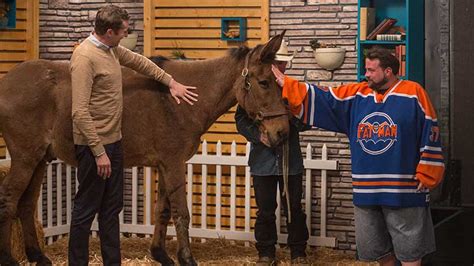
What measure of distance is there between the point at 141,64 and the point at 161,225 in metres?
1.32

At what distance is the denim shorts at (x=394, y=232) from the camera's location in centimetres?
603

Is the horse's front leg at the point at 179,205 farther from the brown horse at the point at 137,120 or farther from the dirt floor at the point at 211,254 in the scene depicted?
the dirt floor at the point at 211,254

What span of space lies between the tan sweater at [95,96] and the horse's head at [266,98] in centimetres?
101

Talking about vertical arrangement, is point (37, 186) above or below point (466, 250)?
above

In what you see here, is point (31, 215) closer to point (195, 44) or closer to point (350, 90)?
point (195, 44)

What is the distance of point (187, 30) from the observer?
9.15m

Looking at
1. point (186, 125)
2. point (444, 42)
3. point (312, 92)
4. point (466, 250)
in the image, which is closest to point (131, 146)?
point (186, 125)

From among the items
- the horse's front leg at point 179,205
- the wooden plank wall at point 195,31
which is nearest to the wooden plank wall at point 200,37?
the wooden plank wall at point 195,31

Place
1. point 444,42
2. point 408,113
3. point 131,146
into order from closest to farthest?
point 408,113, point 131,146, point 444,42

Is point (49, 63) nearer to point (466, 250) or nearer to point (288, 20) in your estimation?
point (288, 20)

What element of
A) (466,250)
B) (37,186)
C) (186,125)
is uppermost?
(186,125)

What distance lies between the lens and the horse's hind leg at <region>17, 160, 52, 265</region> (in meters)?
7.43

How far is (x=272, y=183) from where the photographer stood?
313 inches

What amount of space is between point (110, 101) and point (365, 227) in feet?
5.87
